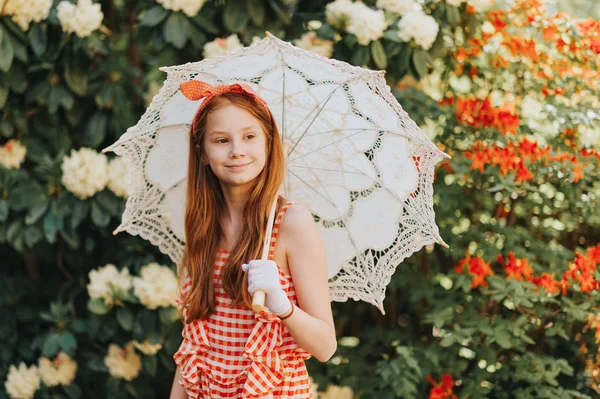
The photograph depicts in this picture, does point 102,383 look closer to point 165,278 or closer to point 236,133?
point 165,278

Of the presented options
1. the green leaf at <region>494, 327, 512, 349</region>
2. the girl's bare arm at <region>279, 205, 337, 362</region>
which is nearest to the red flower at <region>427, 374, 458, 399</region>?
the green leaf at <region>494, 327, 512, 349</region>

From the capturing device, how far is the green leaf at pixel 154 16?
9.39 ft

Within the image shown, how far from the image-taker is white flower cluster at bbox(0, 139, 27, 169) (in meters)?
2.96

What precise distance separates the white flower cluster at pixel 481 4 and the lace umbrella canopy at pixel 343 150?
114 centimetres

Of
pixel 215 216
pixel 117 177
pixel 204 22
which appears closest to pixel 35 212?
pixel 117 177

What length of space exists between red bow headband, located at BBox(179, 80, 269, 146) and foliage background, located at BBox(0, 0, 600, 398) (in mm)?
1058

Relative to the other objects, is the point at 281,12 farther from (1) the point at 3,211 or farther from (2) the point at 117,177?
(1) the point at 3,211

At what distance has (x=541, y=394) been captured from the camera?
2.76 metres

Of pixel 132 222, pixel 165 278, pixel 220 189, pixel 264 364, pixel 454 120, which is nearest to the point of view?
pixel 264 364

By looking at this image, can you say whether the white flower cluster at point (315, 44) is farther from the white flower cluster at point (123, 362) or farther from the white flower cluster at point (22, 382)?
the white flower cluster at point (22, 382)

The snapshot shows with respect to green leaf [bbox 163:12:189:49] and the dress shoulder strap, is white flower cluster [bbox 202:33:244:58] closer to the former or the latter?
green leaf [bbox 163:12:189:49]

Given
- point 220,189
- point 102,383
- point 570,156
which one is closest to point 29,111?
point 102,383

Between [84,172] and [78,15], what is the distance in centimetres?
58

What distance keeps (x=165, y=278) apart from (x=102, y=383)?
74 cm
